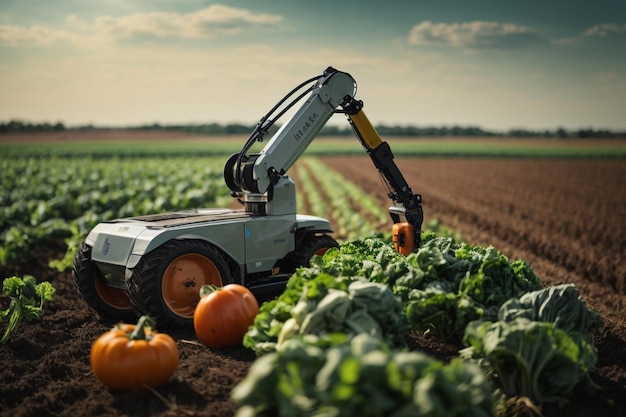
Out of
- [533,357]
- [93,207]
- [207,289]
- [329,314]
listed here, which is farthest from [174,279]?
[93,207]

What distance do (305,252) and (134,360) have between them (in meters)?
3.77

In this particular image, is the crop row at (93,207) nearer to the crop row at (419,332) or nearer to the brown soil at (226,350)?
the brown soil at (226,350)

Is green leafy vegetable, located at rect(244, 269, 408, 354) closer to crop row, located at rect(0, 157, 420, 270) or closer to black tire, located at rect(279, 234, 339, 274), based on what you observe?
black tire, located at rect(279, 234, 339, 274)

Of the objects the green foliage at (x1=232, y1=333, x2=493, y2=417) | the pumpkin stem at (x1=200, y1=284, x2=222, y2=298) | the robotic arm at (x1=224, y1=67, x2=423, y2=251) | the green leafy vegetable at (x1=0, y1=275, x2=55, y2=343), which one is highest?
the robotic arm at (x1=224, y1=67, x2=423, y2=251)

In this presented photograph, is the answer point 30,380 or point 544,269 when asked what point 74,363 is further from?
point 544,269

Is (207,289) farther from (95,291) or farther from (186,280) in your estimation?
(95,291)

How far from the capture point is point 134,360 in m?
5.05

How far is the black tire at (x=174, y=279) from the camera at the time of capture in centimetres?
684

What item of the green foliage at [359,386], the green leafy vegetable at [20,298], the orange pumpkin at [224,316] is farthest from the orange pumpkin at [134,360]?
the green leafy vegetable at [20,298]

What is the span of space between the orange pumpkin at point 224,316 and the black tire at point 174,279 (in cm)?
73

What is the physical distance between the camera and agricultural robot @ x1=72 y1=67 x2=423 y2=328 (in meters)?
7.07

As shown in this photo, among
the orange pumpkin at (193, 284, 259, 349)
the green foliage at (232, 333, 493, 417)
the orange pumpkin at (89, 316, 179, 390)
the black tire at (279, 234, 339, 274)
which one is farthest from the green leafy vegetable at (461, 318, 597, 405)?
the black tire at (279, 234, 339, 274)

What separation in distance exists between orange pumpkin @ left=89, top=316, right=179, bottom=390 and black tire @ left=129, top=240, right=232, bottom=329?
138cm

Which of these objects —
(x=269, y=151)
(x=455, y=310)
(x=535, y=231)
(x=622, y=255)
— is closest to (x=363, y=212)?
(x=535, y=231)
